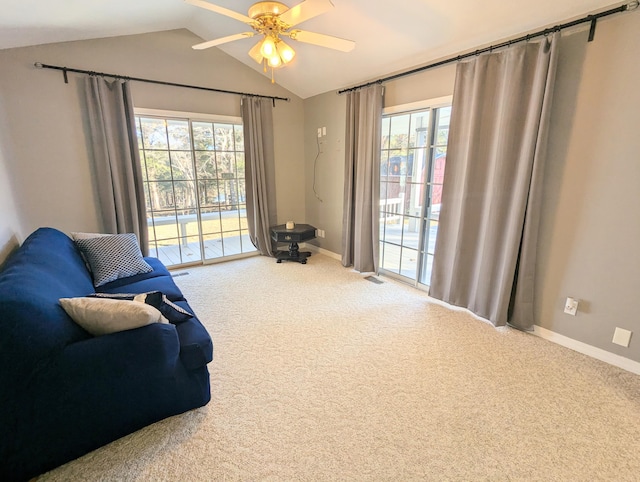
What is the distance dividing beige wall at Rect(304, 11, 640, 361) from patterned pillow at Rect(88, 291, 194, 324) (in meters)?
2.80

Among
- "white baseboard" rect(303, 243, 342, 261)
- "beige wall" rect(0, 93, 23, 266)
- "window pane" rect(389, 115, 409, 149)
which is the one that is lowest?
"white baseboard" rect(303, 243, 342, 261)

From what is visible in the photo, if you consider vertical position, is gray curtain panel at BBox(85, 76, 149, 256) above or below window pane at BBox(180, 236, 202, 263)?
above

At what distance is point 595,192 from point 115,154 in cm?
460

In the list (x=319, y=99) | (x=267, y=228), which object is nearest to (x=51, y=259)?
(x=267, y=228)

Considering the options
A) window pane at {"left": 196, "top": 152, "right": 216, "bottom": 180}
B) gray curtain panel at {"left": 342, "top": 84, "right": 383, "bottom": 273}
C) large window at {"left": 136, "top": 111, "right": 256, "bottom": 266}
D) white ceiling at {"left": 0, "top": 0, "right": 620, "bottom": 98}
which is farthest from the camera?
window pane at {"left": 196, "top": 152, "right": 216, "bottom": 180}

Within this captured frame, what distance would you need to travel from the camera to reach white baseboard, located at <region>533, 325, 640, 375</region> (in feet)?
7.06

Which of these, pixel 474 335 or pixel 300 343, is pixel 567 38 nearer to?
pixel 474 335

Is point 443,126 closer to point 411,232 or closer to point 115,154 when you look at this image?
point 411,232

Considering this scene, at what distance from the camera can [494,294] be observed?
274 cm

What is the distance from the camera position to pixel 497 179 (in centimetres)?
257

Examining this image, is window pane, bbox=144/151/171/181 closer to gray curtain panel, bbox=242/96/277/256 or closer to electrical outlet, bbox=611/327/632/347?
gray curtain panel, bbox=242/96/277/256

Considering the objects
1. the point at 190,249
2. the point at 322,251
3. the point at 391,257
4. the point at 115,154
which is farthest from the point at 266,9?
the point at 322,251

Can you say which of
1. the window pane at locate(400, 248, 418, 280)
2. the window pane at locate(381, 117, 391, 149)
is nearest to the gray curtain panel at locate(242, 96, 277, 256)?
the window pane at locate(381, 117, 391, 149)

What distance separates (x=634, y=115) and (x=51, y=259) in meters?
3.94
